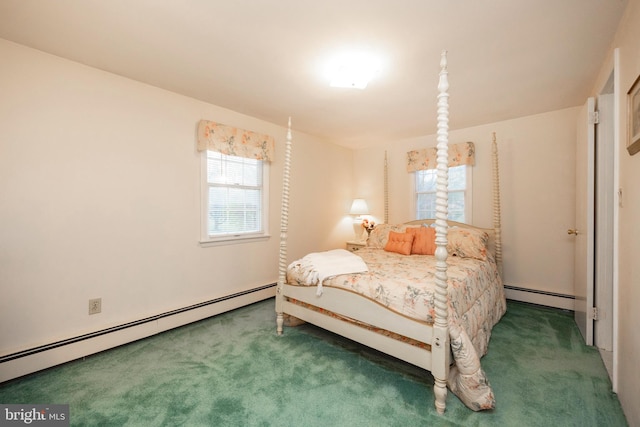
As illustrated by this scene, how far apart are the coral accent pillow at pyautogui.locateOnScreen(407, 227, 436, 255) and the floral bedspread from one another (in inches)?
8.8

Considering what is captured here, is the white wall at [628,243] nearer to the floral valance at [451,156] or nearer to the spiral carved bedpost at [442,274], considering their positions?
the spiral carved bedpost at [442,274]

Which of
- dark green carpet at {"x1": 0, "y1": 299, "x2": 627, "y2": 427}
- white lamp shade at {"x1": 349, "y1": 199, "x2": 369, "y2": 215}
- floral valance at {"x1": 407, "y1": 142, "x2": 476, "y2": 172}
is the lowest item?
dark green carpet at {"x1": 0, "y1": 299, "x2": 627, "y2": 427}

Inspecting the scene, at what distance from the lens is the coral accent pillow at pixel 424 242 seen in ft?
10.3

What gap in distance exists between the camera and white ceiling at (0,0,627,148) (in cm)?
156

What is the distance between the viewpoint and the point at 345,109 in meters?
3.10

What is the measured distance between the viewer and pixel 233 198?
3217mm

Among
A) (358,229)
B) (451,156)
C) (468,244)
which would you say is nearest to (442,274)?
(468,244)

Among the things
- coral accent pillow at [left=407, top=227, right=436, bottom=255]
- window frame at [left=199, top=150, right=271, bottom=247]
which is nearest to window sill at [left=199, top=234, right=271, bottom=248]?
window frame at [left=199, top=150, right=271, bottom=247]

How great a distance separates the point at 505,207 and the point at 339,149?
2589mm

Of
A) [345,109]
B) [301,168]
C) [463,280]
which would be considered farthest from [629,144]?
[301,168]

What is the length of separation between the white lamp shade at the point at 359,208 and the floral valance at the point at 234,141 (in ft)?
5.69

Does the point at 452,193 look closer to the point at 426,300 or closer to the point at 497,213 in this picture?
the point at 497,213

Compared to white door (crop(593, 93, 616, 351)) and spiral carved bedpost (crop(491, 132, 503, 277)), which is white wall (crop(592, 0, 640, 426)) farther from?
spiral carved bedpost (crop(491, 132, 503, 277))

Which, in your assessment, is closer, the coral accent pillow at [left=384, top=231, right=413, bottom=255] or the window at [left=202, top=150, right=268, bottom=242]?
the window at [left=202, top=150, right=268, bottom=242]
